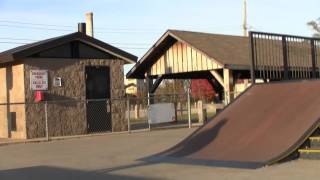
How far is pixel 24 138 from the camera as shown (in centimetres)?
2225

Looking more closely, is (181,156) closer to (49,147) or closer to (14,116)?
(49,147)

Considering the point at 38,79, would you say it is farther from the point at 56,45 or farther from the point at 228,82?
the point at 228,82

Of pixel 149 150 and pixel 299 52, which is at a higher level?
pixel 299 52

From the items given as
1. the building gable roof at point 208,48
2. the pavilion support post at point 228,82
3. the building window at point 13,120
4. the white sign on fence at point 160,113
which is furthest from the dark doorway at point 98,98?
the pavilion support post at point 228,82

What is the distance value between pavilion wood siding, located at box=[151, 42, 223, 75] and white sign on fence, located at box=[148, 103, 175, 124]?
207cm

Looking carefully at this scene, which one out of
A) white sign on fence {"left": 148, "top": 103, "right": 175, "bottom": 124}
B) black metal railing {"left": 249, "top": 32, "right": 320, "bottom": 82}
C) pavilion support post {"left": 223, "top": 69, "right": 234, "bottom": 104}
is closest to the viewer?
black metal railing {"left": 249, "top": 32, "right": 320, "bottom": 82}

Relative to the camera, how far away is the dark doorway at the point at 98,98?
24031 millimetres

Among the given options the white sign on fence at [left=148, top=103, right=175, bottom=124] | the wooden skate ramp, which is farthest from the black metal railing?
the white sign on fence at [left=148, top=103, right=175, bottom=124]

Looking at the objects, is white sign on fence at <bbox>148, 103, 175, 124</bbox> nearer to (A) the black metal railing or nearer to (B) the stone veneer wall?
(B) the stone veneer wall

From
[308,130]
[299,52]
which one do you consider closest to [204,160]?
[308,130]

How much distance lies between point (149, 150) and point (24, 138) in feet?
26.2

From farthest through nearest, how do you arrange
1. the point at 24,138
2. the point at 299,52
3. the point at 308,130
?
1. the point at 24,138
2. the point at 299,52
3. the point at 308,130

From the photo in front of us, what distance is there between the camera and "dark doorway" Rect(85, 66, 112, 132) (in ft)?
78.8

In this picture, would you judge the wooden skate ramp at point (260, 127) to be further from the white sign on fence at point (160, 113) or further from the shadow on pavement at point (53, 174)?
the white sign on fence at point (160, 113)
